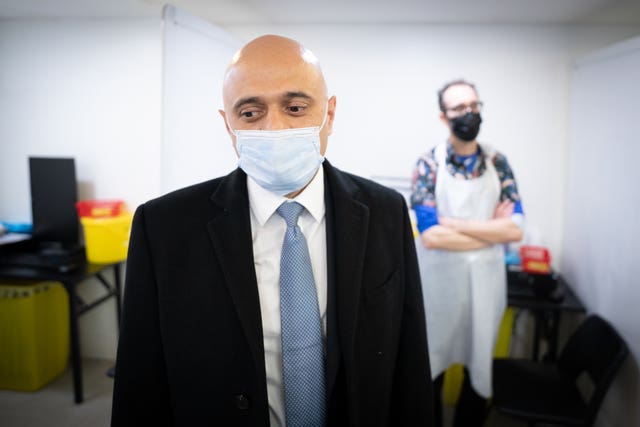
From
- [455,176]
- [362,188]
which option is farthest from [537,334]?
[362,188]

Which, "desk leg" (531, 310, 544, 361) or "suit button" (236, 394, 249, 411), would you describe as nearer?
"suit button" (236, 394, 249, 411)

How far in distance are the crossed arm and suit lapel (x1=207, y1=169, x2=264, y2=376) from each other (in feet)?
3.87

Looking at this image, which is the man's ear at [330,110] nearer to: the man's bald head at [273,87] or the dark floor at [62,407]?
the man's bald head at [273,87]

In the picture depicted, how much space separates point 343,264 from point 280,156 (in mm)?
315

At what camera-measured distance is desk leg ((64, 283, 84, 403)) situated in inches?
92.4

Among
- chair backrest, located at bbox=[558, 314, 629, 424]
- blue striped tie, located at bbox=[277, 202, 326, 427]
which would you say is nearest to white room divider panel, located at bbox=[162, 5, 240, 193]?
blue striped tie, located at bbox=[277, 202, 326, 427]

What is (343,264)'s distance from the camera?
96cm

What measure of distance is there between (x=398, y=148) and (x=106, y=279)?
2.48 meters

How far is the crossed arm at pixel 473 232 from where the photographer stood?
1.84 meters

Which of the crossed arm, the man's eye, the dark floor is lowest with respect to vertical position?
the dark floor

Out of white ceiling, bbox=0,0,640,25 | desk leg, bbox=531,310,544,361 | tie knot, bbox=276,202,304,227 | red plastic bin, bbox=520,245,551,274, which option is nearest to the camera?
tie knot, bbox=276,202,304,227

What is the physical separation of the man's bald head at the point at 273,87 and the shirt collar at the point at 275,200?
157 mm

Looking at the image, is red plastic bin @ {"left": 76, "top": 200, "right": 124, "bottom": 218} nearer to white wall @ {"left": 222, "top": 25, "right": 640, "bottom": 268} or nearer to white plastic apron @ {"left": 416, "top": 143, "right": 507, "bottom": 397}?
white wall @ {"left": 222, "top": 25, "right": 640, "bottom": 268}

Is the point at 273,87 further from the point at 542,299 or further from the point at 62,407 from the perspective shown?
the point at 62,407
